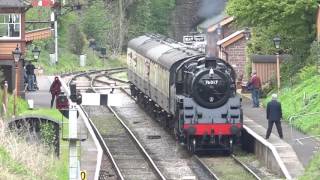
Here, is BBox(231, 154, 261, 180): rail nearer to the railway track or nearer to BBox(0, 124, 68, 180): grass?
the railway track

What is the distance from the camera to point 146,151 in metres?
27.6

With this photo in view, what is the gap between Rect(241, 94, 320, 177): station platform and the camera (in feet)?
74.1

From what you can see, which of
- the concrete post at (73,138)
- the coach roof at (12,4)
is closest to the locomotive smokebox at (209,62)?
the concrete post at (73,138)

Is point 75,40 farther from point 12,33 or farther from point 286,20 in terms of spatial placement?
point 286,20

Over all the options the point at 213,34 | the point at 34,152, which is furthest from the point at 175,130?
the point at 34,152

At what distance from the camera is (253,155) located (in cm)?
2619

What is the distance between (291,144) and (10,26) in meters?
15.2

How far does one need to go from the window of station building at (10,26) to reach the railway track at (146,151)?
4.19m

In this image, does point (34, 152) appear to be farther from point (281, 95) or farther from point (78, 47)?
point (78, 47)

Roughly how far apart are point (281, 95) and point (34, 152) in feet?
46.6

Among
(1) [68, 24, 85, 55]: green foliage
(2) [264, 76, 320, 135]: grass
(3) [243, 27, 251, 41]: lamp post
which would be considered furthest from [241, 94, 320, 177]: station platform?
(1) [68, 24, 85, 55]: green foliage

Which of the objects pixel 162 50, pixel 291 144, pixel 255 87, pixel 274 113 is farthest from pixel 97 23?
pixel 291 144

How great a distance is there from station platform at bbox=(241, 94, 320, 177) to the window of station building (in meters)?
10.6

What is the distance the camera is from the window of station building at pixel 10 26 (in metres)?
36.4
